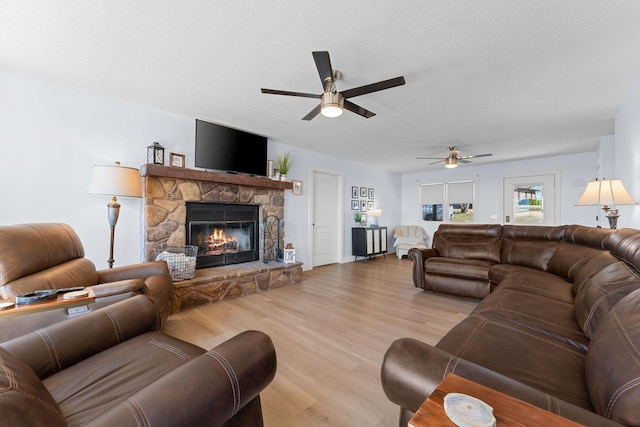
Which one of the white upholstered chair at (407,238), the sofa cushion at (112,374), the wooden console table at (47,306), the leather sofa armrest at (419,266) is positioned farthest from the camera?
the white upholstered chair at (407,238)

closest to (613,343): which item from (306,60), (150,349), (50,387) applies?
(150,349)

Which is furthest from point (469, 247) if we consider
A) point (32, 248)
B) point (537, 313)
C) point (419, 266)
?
point (32, 248)

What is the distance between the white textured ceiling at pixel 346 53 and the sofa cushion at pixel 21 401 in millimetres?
1962

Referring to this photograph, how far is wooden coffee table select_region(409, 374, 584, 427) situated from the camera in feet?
1.76

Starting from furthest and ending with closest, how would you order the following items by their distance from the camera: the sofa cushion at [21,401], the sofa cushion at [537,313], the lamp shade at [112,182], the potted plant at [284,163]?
1. the potted plant at [284,163]
2. the lamp shade at [112,182]
3. the sofa cushion at [537,313]
4. the sofa cushion at [21,401]

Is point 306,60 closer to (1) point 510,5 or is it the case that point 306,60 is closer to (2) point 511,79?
(1) point 510,5

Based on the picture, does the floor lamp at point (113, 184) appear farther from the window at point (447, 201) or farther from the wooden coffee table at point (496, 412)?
the window at point (447, 201)

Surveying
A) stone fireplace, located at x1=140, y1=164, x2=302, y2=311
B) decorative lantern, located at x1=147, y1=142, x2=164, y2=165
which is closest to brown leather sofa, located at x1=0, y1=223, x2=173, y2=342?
stone fireplace, located at x1=140, y1=164, x2=302, y2=311

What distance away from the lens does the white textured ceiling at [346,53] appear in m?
1.67

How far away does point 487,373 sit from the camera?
31.4 inches

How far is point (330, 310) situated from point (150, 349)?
6.67ft

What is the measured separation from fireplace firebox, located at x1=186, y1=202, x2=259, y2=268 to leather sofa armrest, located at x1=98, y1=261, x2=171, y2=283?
3.34ft

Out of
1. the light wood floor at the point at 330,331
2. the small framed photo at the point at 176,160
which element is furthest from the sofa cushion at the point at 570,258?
the small framed photo at the point at 176,160

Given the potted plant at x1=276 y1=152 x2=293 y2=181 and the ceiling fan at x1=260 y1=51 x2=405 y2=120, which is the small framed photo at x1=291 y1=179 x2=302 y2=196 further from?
the ceiling fan at x1=260 y1=51 x2=405 y2=120
